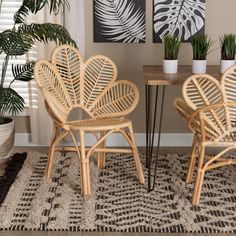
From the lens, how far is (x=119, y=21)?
4277 mm

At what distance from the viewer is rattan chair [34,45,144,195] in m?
3.53

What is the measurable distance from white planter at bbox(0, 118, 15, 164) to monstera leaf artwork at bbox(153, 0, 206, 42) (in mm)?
1424

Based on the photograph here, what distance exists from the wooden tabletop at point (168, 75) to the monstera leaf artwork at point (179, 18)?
0.48m

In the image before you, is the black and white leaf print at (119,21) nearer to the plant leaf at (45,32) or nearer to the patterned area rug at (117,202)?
the plant leaf at (45,32)

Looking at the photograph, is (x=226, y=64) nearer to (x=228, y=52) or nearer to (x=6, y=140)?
(x=228, y=52)

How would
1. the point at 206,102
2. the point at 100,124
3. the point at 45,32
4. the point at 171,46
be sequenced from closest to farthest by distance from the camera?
the point at 206,102 → the point at 100,124 → the point at 171,46 → the point at 45,32

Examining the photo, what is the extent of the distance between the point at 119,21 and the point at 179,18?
1.63ft

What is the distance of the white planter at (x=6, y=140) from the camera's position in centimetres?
385

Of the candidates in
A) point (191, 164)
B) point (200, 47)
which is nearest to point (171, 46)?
point (200, 47)

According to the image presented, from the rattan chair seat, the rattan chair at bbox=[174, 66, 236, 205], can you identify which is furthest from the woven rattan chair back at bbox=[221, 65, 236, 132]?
the rattan chair seat

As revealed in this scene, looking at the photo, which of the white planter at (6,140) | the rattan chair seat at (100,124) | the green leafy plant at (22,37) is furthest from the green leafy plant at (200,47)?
the white planter at (6,140)

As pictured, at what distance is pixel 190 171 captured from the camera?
140 inches

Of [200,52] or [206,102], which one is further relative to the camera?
[200,52]

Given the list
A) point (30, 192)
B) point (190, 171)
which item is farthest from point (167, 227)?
point (30, 192)
